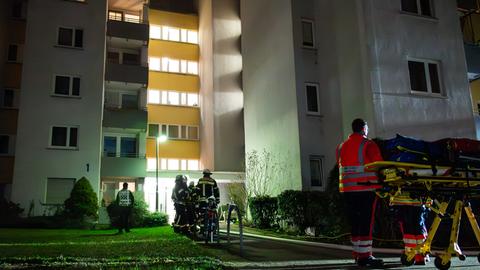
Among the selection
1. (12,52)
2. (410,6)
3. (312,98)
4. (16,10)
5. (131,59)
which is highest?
(16,10)

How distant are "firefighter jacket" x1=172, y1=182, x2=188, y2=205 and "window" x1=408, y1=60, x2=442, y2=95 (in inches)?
383

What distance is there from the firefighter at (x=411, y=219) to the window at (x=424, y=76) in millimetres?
11680

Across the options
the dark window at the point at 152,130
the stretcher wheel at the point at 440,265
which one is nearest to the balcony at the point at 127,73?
the dark window at the point at 152,130

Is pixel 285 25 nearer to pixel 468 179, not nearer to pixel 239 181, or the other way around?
pixel 239 181

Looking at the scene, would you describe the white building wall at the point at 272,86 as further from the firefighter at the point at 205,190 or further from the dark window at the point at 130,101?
the dark window at the point at 130,101

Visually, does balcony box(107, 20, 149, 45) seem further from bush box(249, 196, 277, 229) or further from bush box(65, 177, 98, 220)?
bush box(249, 196, 277, 229)

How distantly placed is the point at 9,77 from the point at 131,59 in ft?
25.7

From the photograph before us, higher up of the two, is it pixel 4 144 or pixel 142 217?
pixel 4 144

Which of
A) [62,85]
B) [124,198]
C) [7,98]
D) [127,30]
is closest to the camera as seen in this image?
[124,198]

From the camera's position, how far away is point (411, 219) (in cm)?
699

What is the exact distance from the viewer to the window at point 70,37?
25.8 metres

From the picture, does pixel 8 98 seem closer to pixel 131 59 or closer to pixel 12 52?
pixel 12 52

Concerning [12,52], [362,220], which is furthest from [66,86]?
[362,220]

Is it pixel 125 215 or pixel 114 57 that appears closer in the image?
pixel 125 215
